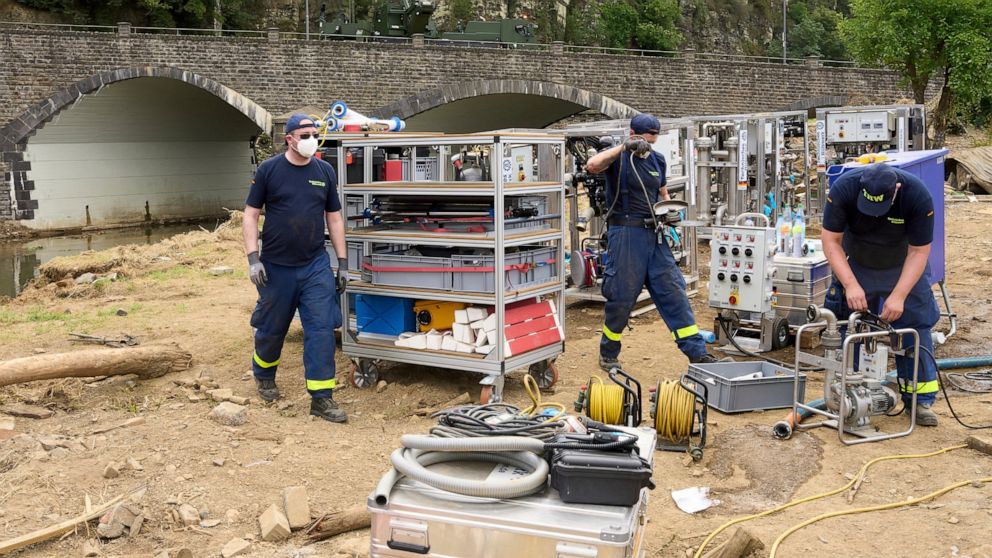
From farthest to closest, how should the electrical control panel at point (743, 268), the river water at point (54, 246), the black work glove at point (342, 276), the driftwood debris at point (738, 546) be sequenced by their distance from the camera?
1. the river water at point (54, 246)
2. the electrical control panel at point (743, 268)
3. the black work glove at point (342, 276)
4. the driftwood debris at point (738, 546)

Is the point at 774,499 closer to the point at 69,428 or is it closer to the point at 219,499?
the point at 219,499

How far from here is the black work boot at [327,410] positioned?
19.5ft

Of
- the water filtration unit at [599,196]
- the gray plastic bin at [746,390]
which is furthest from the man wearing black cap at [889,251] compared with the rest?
the water filtration unit at [599,196]

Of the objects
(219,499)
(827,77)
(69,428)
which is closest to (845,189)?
(219,499)

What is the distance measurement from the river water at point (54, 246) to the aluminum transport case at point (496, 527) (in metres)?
15.6

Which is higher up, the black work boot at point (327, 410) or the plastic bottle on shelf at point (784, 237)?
the plastic bottle on shelf at point (784, 237)

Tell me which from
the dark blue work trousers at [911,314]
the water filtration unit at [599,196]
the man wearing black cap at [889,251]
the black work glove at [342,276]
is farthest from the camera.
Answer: the water filtration unit at [599,196]

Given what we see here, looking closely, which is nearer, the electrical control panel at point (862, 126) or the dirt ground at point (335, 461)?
the dirt ground at point (335, 461)

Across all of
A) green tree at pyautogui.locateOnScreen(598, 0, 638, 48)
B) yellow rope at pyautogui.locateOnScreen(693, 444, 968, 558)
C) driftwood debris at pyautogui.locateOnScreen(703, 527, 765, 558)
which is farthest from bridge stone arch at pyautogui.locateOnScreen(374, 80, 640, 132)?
driftwood debris at pyautogui.locateOnScreen(703, 527, 765, 558)

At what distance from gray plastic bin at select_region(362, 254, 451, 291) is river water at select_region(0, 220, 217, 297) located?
41.1ft

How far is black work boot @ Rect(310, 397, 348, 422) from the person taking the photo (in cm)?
596

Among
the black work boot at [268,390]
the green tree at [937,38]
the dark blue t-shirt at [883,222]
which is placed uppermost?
the green tree at [937,38]

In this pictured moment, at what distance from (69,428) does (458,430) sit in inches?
130

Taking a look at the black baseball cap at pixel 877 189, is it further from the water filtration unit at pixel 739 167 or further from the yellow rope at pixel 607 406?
the water filtration unit at pixel 739 167
